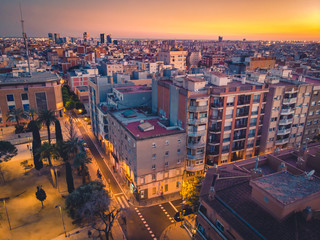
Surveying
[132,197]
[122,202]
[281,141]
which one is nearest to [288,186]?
[132,197]

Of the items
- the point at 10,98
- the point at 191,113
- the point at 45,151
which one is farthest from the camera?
the point at 10,98

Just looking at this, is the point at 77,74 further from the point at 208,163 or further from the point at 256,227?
the point at 256,227

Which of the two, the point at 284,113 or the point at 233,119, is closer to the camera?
the point at 233,119

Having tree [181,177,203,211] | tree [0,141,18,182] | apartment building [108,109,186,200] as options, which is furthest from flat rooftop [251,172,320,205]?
tree [0,141,18,182]

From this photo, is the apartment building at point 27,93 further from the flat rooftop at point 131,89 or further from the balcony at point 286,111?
the balcony at point 286,111

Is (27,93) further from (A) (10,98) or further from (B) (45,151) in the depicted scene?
(B) (45,151)

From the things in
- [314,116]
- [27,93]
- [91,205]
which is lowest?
[91,205]

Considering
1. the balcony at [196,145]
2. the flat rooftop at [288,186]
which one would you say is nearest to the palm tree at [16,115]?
the balcony at [196,145]
